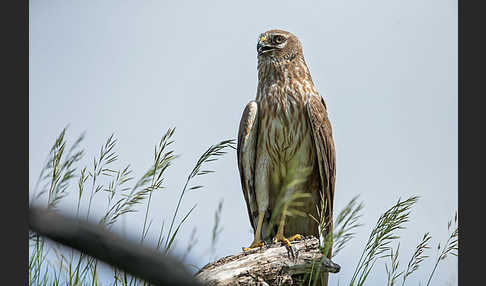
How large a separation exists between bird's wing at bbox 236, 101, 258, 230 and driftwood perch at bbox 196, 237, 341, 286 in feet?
2.53

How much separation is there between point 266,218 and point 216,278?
124 centimetres

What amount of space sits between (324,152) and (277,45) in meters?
1.01

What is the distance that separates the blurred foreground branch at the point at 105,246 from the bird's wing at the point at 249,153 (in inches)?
130

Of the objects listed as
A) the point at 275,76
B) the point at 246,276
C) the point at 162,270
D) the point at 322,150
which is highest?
the point at 275,76

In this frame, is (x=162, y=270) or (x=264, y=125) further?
(x=264, y=125)

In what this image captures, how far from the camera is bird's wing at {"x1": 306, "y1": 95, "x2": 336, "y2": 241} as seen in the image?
368cm

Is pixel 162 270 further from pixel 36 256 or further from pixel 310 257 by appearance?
pixel 310 257

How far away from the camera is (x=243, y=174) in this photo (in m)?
3.86

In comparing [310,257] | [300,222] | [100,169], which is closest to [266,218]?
[300,222]

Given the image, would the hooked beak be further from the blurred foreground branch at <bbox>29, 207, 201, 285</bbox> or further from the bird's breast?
the blurred foreground branch at <bbox>29, 207, 201, 285</bbox>

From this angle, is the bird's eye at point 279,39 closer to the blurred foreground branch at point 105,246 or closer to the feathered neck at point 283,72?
the feathered neck at point 283,72

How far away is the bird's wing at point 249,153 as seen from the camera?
12.4ft

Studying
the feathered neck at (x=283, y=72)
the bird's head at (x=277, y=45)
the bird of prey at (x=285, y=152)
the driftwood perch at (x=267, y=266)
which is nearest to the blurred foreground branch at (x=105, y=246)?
the driftwood perch at (x=267, y=266)

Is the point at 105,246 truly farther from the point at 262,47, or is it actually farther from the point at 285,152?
the point at 262,47
